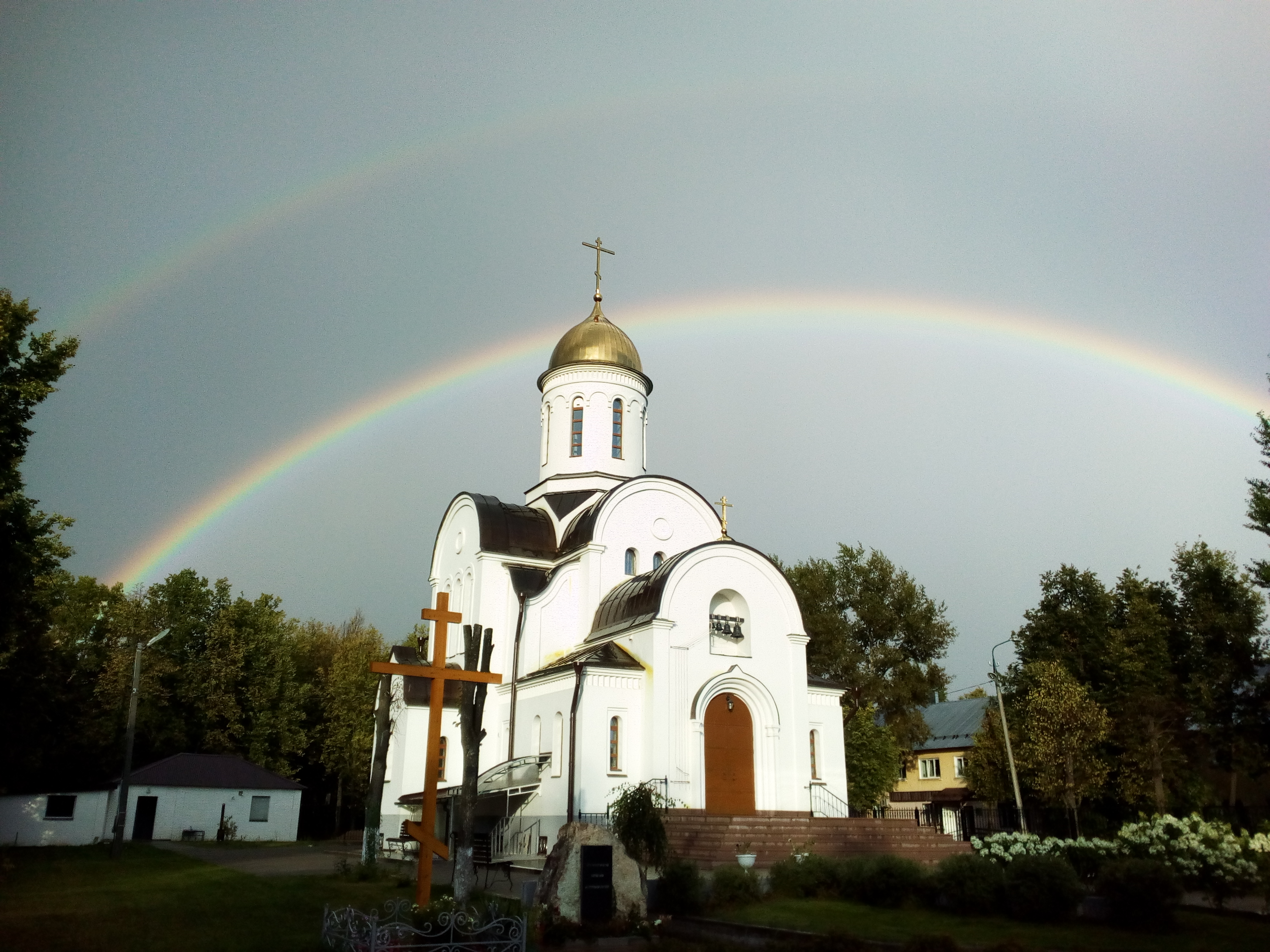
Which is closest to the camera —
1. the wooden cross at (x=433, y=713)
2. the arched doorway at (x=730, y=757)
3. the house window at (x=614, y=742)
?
the wooden cross at (x=433, y=713)

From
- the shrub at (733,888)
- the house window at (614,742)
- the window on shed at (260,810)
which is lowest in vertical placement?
the shrub at (733,888)

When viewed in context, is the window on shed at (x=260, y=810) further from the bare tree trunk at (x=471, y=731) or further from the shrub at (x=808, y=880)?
the shrub at (x=808, y=880)

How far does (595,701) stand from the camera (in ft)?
78.0

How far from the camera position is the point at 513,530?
29859 mm

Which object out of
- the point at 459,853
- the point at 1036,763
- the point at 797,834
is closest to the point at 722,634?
the point at 797,834

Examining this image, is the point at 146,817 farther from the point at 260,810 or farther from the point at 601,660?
the point at 601,660

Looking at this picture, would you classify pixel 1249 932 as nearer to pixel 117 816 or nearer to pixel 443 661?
pixel 443 661

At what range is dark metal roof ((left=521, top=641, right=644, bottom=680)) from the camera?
23938mm

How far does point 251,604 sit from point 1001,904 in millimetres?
39555

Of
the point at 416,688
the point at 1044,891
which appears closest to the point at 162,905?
the point at 1044,891

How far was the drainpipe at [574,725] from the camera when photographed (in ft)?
75.6

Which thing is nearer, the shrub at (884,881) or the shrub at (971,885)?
the shrub at (971,885)

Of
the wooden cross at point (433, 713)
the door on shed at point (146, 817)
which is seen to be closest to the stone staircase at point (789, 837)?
the wooden cross at point (433, 713)

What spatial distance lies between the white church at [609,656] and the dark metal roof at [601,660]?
0.19 ft
